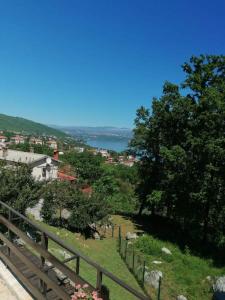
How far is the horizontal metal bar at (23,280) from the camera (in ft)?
13.6

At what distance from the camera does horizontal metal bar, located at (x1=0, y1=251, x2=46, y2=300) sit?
4156 millimetres

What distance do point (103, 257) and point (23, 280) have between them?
14.6 metres

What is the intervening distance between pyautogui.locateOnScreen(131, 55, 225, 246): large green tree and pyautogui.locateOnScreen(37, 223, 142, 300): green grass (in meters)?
5.61

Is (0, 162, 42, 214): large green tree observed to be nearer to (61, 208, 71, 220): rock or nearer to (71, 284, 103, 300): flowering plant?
(61, 208, 71, 220): rock

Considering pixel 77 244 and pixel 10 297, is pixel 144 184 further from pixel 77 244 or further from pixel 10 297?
pixel 10 297

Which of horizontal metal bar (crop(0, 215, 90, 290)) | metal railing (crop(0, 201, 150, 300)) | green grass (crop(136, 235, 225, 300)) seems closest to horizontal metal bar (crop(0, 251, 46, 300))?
metal railing (crop(0, 201, 150, 300))

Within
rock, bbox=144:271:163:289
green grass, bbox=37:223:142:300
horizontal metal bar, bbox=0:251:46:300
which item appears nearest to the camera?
horizontal metal bar, bbox=0:251:46:300

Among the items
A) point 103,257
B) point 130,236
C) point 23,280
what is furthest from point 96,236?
point 23,280

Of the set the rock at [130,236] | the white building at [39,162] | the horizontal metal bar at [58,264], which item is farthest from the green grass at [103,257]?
the white building at [39,162]

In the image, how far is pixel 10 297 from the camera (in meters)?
4.52

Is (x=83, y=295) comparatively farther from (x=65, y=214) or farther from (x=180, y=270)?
(x=65, y=214)

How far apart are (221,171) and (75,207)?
10398 mm

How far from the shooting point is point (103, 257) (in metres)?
18.4

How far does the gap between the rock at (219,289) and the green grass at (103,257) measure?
3719mm
